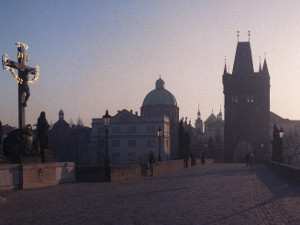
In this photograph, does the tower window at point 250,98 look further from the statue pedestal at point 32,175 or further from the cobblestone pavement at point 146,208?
the cobblestone pavement at point 146,208

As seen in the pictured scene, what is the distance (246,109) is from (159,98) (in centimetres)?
3728

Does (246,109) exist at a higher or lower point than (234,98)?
lower

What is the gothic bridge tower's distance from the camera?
8888cm

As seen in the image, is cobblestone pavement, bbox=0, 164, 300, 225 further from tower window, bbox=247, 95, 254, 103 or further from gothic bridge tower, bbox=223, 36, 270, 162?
tower window, bbox=247, 95, 254, 103

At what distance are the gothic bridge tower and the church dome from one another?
33.2 m

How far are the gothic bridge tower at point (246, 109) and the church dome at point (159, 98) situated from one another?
33170mm

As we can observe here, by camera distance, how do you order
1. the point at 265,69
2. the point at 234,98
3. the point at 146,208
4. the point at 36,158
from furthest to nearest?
1. the point at 265,69
2. the point at 234,98
3. the point at 36,158
4. the point at 146,208

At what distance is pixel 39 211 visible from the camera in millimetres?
11234

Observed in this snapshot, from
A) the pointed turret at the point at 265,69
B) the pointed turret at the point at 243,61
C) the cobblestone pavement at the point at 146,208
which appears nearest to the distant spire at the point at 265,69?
the pointed turret at the point at 265,69

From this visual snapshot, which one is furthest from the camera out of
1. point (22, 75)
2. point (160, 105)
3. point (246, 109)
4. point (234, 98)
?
point (160, 105)

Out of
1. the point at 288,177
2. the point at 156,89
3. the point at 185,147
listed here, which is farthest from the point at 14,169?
the point at 156,89

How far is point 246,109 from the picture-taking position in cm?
8919

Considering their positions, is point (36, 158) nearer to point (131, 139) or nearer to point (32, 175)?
point (32, 175)

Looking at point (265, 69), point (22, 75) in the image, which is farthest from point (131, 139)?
point (22, 75)
